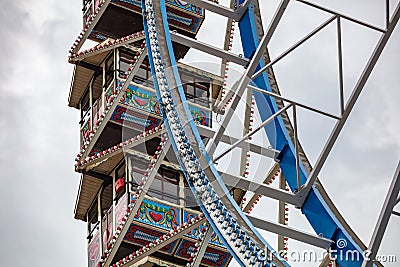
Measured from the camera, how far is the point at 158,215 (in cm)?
1900

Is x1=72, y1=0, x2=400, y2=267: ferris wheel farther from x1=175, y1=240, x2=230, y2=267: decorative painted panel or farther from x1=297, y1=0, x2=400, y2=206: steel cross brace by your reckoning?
x1=175, y1=240, x2=230, y2=267: decorative painted panel

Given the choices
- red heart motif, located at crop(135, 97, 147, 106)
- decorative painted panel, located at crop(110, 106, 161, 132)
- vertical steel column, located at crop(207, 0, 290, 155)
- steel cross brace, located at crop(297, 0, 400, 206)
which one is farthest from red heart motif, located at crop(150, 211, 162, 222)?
steel cross brace, located at crop(297, 0, 400, 206)

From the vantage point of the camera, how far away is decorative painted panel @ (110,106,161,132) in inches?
806

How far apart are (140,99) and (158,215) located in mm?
2513

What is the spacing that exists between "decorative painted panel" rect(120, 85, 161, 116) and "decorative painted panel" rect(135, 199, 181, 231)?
2150mm

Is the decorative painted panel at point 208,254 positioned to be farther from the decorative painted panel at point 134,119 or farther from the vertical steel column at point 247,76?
the vertical steel column at point 247,76

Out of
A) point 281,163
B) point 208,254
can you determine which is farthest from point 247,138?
point 208,254

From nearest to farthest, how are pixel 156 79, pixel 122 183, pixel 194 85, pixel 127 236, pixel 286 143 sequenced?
pixel 156 79
pixel 286 143
pixel 127 236
pixel 122 183
pixel 194 85

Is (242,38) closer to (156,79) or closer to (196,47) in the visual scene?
(196,47)

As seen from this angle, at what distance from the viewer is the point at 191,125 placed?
1217 cm

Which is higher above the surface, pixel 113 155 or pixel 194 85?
pixel 194 85

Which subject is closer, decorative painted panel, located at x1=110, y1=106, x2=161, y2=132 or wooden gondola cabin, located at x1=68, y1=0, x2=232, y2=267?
wooden gondola cabin, located at x1=68, y1=0, x2=232, y2=267

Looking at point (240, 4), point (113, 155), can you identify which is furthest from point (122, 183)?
point (240, 4)

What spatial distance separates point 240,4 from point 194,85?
693 centimetres
